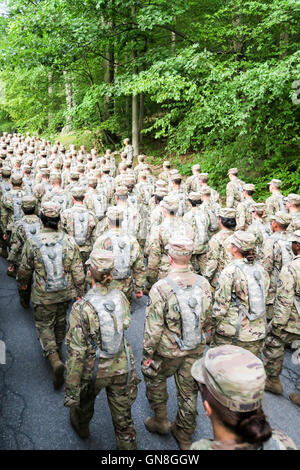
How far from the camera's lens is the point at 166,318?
317cm

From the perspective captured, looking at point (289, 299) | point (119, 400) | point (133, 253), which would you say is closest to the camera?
point (119, 400)

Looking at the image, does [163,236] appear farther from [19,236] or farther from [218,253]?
[19,236]

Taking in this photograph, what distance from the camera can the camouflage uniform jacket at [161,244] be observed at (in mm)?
5445

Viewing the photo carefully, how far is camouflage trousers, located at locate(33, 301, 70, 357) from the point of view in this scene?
4246 millimetres

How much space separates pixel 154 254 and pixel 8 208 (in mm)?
4010

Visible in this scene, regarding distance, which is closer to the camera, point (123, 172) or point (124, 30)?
point (123, 172)

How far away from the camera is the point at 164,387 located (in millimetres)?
3406

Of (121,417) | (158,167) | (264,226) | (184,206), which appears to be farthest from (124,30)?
(121,417)

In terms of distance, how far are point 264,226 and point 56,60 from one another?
10384mm

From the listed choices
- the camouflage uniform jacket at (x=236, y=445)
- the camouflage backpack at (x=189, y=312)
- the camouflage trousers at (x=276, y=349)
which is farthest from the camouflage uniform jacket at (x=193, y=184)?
the camouflage uniform jacket at (x=236, y=445)

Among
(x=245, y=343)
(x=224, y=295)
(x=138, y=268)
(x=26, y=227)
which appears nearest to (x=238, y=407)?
(x=224, y=295)

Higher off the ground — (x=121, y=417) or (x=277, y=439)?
(x=277, y=439)

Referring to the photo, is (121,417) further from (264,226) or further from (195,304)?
(264,226)

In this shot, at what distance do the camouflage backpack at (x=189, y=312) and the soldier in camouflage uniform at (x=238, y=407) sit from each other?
138cm
